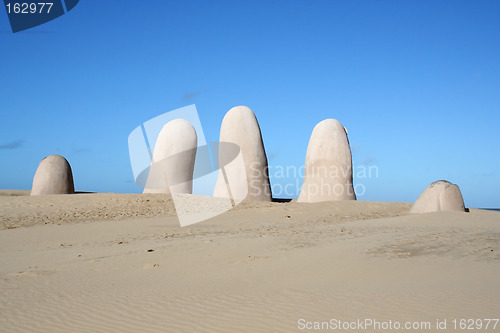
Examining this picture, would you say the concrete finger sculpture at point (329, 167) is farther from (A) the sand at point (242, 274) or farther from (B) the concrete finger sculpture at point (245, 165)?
(A) the sand at point (242, 274)

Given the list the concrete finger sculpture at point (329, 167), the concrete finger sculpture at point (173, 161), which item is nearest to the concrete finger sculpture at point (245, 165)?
the concrete finger sculpture at point (173, 161)

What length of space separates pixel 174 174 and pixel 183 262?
35.1 ft

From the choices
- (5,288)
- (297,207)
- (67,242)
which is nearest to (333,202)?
(297,207)

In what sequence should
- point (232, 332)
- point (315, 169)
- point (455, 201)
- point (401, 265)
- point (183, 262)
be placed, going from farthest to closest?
point (315, 169), point (455, 201), point (183, 262), point (401, 265), point (232, 332)

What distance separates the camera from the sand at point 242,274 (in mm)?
3896

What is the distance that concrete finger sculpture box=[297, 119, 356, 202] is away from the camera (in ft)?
50.8

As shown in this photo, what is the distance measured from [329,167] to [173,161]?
602 cm

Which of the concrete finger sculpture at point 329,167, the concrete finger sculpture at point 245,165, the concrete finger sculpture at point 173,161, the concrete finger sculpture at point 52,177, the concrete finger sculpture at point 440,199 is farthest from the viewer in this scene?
the concrete finger sculpture at point 173,161

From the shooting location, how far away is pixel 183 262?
252 inches

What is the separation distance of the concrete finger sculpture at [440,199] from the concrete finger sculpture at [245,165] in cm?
564

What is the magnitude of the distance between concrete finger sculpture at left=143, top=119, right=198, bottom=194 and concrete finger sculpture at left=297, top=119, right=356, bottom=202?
4682mm

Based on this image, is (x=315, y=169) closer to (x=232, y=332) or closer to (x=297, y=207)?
(x=297, y=207)

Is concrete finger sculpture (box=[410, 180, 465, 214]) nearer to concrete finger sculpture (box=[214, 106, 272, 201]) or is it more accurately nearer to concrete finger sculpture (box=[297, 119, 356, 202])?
concrete finger sculpture (box=[297, 119, 356, 202])

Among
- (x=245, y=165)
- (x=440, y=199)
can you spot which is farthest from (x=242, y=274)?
(x=245, y=165)
